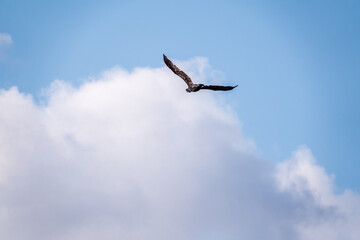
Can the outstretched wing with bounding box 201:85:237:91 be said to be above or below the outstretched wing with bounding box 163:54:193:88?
below

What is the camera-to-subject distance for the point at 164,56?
45.2 meters

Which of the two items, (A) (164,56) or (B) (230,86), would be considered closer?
(B) (230,86)

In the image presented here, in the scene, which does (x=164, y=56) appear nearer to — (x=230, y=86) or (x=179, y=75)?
(x=179, y=75)

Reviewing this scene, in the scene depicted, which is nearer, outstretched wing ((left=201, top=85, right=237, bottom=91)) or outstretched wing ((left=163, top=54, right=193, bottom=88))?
outstretched wing ((left=201, top=85, right=237, bottom=91))

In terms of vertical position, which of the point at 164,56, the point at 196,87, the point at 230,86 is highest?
the point at 164,56

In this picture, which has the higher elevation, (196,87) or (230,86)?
(196,87)

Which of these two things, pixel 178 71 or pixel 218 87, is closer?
pixel 218 87

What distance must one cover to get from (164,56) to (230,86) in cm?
902

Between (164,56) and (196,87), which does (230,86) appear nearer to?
(196,87)

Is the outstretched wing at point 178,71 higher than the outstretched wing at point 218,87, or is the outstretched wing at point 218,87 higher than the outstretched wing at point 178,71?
the outstretched wing at point 178,71

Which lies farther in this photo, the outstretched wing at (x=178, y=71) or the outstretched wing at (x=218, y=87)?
the outstretched wing at (x=178, y=71)

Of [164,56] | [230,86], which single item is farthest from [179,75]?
[230,86]

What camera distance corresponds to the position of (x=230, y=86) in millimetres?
39688

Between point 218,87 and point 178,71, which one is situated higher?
point 178,71
